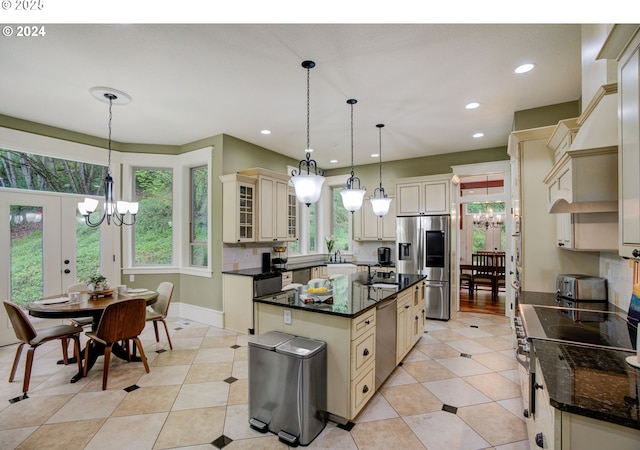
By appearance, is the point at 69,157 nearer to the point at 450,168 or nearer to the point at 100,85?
the point at 100,85

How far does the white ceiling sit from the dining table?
2252 millimetres

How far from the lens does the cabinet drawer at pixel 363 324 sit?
7.16 ft

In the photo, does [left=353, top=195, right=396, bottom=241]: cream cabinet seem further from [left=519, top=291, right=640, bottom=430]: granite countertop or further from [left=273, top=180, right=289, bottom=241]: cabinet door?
[left=519, top=291, right=640, bottom=430]: granite countertop

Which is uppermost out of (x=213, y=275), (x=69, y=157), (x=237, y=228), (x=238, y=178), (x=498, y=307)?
(x=69, y=157)

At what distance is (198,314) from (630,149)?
210 inches

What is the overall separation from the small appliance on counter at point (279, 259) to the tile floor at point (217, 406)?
163 centimetres

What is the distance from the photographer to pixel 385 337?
2.81 m

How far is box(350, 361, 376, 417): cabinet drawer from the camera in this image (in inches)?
87.1

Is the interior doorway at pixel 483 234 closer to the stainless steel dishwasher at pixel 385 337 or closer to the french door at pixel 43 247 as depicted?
the stainless steel dishwasher at pixel 385 337

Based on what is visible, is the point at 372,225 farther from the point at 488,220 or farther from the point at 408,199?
the point at 488,220

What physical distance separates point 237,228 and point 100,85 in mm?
2335

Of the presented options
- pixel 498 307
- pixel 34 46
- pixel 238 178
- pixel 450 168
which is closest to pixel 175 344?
pixel 238 178

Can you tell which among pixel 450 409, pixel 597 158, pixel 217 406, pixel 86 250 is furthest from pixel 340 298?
pixel 86 250

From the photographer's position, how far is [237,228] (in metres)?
4.55
